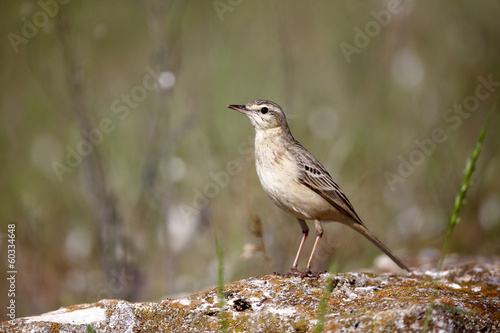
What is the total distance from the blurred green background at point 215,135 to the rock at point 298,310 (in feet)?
3.95

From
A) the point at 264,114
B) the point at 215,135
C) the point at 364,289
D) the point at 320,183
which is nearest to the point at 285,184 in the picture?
the point at 320,183

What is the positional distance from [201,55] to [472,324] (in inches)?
408

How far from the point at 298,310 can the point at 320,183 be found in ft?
6.94

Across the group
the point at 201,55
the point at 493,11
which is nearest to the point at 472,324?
the point at 493,11

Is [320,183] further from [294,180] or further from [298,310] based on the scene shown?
[298,310]

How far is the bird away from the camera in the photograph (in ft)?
17.3

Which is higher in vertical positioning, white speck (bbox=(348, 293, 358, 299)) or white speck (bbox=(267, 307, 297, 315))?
white speck (bbox=(348, 293, 358, 299))

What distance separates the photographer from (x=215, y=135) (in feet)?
29.9

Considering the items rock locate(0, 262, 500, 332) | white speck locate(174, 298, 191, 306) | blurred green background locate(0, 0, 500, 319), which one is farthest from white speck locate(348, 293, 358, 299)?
blurred green background locate(0, 0, 500, 319)

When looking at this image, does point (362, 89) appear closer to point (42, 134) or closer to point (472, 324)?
point (42, 134)

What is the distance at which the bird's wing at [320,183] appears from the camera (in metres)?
5.52

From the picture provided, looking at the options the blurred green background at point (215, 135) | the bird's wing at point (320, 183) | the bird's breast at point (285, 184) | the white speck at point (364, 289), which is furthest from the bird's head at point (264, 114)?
the white speck at point (364, 289)

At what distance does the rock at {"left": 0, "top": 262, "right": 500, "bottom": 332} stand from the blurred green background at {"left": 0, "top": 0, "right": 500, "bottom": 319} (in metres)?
1.20

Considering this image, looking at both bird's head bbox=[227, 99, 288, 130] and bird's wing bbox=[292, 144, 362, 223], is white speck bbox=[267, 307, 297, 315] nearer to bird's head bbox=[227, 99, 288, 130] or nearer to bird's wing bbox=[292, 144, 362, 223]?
bird's wing bbox=[292, 144, 362, 223]
